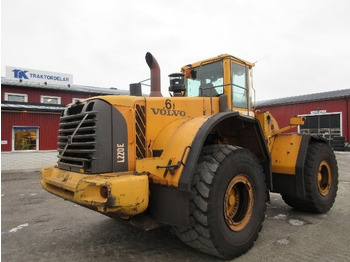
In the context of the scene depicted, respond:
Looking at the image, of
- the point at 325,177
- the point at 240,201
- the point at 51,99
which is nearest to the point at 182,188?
the point at 240,201

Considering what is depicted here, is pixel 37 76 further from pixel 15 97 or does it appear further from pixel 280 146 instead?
pixel 280 146

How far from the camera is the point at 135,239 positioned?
398 cm

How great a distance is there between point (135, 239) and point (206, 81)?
2.82 metres

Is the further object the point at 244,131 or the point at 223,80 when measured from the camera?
the point at 223,80

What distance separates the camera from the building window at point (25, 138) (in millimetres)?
14325

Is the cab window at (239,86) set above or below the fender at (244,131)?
above

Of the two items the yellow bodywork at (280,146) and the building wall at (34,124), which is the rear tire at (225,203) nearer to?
the yellow bodywork at (280,146)

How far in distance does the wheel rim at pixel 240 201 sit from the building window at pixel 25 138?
13745 millimetres

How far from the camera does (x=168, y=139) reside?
3.42 metres

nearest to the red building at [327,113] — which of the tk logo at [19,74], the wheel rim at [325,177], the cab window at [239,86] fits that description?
the wheel rim at [325,177]

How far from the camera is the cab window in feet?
15.4

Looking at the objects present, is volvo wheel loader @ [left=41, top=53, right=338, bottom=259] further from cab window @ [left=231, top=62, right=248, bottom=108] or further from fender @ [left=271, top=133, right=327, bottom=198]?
fender @ [left=271, top=133, right=327, bottom=198]

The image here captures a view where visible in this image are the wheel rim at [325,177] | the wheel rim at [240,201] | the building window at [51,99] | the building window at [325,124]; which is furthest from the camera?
the building window at [325,124]

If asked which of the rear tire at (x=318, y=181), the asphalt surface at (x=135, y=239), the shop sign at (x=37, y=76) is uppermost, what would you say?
the shop sign at (x=37, y=76)
